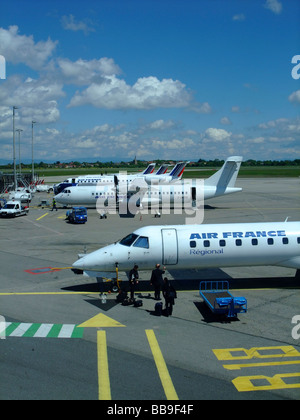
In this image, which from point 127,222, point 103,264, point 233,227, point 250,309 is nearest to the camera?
point 250,309

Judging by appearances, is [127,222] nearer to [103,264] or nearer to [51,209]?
→ [51,209]

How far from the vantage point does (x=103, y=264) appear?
17469 mm

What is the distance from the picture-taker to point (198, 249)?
17.9 metres

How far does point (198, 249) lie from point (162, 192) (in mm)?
29197

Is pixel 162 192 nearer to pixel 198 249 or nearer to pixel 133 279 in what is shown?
pixel 198 249

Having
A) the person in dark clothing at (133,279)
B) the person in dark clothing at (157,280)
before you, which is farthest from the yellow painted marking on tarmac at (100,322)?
the person in dark clothing at (157,280)

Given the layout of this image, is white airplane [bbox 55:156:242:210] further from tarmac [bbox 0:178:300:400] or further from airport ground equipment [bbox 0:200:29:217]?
tarmac [bbox 0:178:300:400]

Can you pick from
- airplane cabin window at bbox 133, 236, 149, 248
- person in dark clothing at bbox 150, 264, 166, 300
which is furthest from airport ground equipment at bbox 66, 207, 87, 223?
person in dark clothing at bbox 150, 264, 166, 300

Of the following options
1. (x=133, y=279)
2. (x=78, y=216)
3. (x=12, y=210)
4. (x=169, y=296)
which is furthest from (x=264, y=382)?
(x=12, y=210)

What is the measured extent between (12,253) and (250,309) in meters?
17.0

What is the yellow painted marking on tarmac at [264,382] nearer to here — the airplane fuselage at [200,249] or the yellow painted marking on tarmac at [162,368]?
the yellow painted marking on tarmac at [162,368]

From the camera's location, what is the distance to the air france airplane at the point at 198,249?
17.7 metres

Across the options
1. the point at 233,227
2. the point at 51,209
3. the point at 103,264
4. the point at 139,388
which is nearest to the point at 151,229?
the point at 103,264
